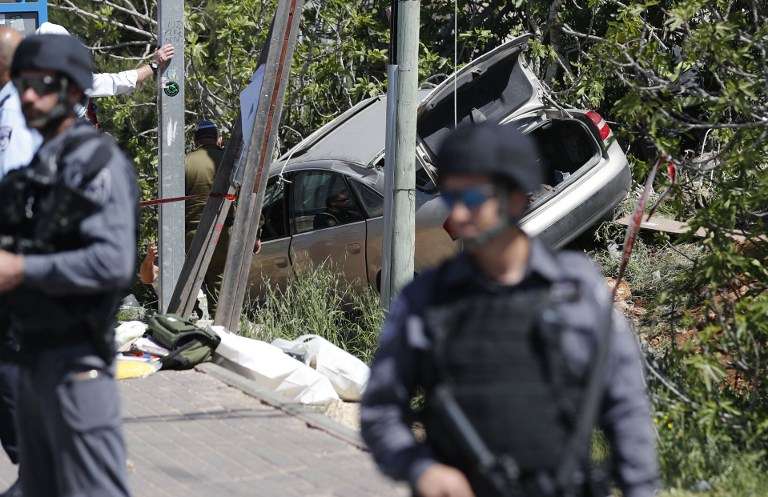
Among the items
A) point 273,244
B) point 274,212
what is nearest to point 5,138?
point 273,244

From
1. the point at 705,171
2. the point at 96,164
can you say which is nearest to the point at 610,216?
the point at 705,171

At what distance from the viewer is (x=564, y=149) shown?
1000cm

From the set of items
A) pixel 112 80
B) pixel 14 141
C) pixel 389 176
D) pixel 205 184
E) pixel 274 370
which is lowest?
pixel 274 370

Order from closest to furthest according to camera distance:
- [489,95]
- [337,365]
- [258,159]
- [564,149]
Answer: [337,365] → [258,159] → [489,95] → [564,149]

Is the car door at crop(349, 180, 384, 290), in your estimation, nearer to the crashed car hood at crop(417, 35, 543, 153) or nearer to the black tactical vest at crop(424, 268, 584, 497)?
the crashed car hood at crop(417, 35, 543, 153)

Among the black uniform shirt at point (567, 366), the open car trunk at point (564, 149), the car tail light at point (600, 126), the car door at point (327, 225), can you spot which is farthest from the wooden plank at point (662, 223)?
the black uniform shirt at point (567, 366)

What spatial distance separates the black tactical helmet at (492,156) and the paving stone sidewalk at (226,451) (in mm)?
2973

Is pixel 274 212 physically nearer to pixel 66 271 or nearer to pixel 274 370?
pixel 274 370

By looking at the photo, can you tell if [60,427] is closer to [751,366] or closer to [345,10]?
[751,366]

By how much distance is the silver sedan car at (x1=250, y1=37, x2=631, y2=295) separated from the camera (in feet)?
30.2

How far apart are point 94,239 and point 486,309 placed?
136 cm

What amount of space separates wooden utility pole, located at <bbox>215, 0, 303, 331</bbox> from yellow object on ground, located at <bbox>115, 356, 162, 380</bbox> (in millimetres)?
963

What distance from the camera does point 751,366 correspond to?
569 cm

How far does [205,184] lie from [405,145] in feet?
10.9
